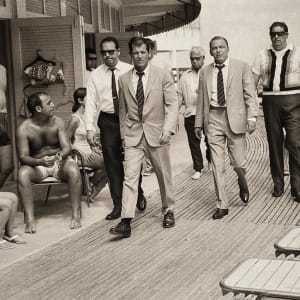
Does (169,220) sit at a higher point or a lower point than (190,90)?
lower

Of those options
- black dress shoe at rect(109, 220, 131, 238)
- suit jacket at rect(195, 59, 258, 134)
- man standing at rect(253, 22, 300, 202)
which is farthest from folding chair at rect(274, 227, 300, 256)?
man standing at rect(253, 22, 300, 202)

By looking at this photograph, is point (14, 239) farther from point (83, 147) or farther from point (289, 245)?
point (289, 245)

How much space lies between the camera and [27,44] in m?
7.77

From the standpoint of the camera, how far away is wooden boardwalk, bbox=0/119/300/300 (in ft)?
13.3

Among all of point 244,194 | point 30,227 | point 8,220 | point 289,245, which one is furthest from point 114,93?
point 289,245

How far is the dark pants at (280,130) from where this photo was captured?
6.67 meters

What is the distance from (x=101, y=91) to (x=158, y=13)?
9.50 metres

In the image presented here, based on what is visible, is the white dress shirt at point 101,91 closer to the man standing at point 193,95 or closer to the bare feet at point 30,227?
the bare feet at point 30,227

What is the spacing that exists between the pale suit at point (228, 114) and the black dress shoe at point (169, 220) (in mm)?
543

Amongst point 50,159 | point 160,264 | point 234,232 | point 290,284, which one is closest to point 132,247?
point 160,264

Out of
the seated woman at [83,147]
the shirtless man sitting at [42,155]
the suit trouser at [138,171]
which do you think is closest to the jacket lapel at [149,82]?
the suit trouser at [138,171]

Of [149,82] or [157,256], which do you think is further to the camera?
[149,82]

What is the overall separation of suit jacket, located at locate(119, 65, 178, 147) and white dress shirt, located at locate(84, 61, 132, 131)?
1.17 feet

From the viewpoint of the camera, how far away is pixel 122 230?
17.5 feet
